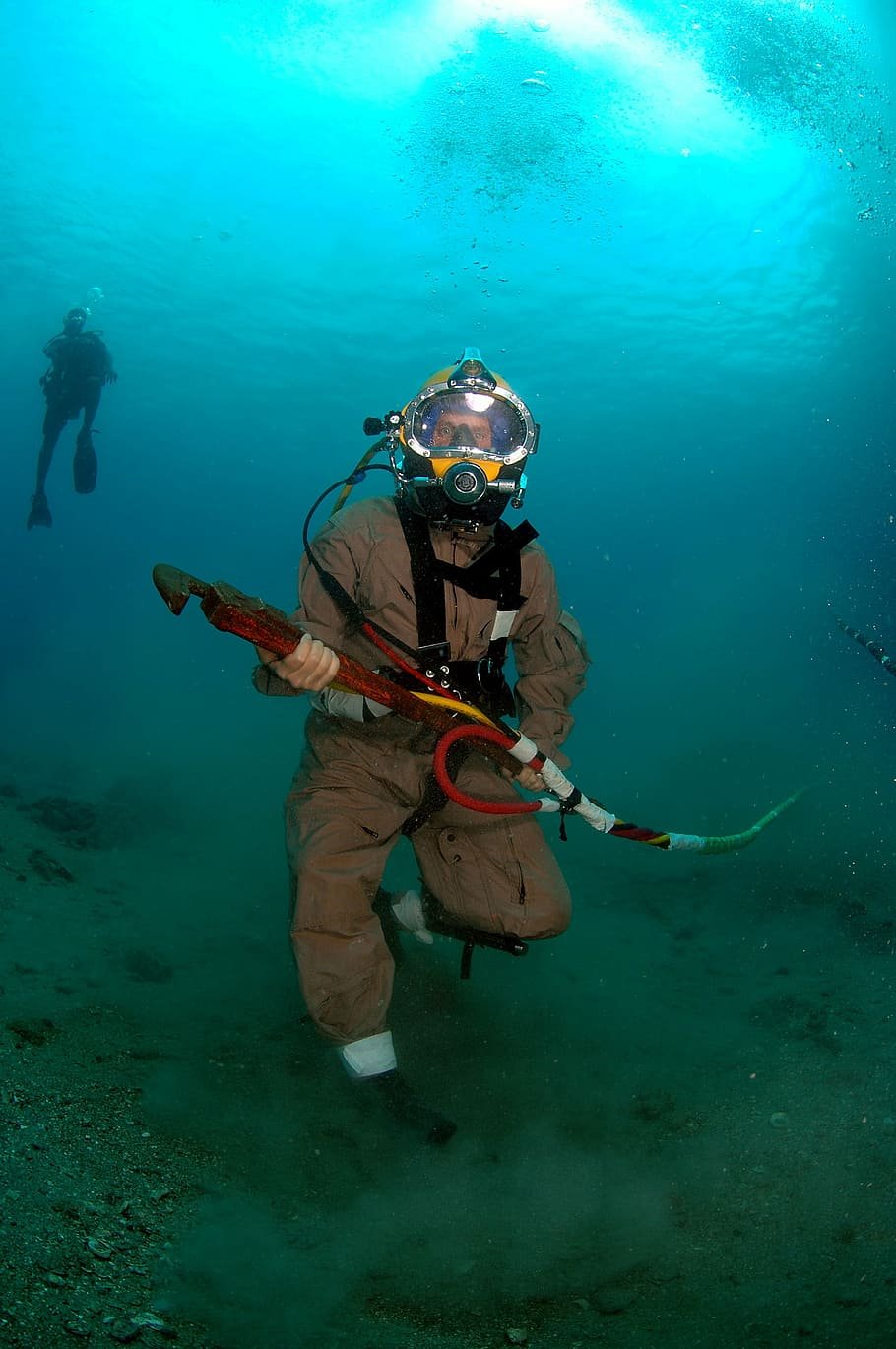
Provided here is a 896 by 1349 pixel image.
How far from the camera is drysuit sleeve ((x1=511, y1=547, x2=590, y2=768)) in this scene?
4.02 meters

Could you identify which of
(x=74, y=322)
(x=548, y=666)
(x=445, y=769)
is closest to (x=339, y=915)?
(x=445, y=769)

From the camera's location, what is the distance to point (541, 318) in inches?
969

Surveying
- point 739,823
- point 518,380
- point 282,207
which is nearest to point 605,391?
point 518,380

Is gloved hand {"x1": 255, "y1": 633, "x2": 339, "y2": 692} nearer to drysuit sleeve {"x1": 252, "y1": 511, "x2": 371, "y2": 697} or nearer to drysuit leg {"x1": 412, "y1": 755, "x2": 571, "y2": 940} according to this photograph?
drysuit sleeve {"x1": 252, "y1": 511, "x2": 371, "y2": 697}

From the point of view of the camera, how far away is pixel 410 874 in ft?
31.3

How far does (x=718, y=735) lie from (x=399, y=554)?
939 inches

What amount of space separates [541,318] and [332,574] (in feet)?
80.3

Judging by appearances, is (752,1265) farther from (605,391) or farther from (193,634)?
(193,634)

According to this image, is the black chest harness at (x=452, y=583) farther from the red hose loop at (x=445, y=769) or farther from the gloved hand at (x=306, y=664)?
the gloved hand at (x=306, y=664)

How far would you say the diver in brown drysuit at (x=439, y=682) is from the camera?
330 centimetres

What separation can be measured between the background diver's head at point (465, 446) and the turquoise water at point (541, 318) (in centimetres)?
310

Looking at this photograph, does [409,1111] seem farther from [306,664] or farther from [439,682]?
[306,664]

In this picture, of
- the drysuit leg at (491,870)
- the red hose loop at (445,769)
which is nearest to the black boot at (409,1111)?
the drysuit leg at (491,870)

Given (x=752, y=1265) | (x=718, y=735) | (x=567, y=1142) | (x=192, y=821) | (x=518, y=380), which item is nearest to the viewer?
(x=752, y=1265)
